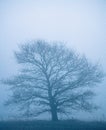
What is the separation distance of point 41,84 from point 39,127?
6.31 metres

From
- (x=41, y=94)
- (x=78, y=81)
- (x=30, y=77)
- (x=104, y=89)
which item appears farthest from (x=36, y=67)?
(x=104, y=89)

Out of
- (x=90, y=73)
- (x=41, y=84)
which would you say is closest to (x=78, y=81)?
(x=90, y=73)

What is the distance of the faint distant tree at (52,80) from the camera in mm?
18594

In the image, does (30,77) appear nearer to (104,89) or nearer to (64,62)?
(64,62)

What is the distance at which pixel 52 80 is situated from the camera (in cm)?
1909

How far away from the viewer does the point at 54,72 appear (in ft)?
63.7

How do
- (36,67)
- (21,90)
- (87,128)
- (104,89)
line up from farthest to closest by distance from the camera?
(104,89) → (36,67) → (21,90) → (87,128)

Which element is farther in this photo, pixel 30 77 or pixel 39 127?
pixel 30 77

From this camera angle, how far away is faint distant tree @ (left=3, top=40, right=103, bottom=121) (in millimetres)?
18594

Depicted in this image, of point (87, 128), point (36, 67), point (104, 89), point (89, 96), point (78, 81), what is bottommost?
A: point (87, 128)

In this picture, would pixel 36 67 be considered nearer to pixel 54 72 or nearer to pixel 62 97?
pixel 54 72

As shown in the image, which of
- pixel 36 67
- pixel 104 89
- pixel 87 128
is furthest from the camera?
pixel 104 89

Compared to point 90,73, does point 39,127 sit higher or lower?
lower

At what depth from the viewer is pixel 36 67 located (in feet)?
64.7
